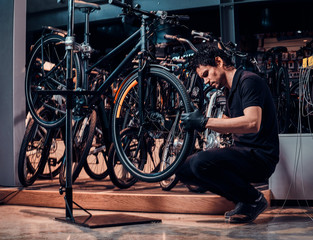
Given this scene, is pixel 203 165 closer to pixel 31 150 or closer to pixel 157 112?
pixel 157 112

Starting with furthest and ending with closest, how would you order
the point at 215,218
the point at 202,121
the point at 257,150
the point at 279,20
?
the point at 279,20 < the point at 215,218 < the point at 257,150 < the point at 202,121

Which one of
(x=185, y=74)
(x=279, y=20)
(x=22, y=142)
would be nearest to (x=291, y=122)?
(x=185, y=74)

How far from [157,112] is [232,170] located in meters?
0.62

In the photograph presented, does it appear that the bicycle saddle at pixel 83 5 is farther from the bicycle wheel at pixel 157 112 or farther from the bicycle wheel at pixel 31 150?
the bicycle wheel at pixel 31 150

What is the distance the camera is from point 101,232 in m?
2.40

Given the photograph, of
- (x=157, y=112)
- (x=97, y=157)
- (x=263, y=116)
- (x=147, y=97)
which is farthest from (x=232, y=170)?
(x=97, y=157)

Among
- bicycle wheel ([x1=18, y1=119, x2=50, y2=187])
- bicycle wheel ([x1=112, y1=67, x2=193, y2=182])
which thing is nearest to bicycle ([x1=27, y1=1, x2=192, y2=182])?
bicycle wheel ([x1=112, y1=67, x2=193, y2=182])

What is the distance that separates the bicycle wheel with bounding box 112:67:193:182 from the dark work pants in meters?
0.20

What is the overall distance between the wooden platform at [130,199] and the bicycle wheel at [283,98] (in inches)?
93.6

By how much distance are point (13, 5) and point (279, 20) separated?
5675 mm

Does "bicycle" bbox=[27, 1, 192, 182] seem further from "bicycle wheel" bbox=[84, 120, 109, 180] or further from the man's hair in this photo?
"bicycle wheel" bbox=[84, 120, 109, 180]

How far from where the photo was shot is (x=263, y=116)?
2566mm

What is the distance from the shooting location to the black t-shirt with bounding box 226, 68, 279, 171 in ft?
8.22

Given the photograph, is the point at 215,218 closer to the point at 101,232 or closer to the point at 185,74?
the point at 101,232
